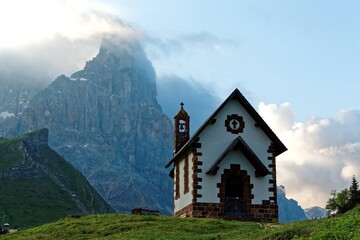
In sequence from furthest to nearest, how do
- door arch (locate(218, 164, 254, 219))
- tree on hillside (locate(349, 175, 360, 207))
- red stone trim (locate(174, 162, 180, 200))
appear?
red stone trim (locate(174, 162, 180, 200)), door arch (locate(218, 164, 254, 219)), tree on hillside (locate(349, 175, 360, 207))

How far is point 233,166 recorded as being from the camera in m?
43.0

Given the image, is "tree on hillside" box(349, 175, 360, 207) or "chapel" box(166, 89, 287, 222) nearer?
"tree on hillside" box(349, 175, 360, 207)

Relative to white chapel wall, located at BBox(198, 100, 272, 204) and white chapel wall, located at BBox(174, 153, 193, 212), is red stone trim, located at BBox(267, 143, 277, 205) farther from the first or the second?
white chapel wall, located at BBox(174, 153, 193, 212)

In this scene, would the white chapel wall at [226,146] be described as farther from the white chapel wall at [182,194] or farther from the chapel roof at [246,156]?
the white chapel wall at [182,194]

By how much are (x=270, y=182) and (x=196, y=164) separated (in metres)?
5.95

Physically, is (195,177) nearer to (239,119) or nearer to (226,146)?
(226,146)

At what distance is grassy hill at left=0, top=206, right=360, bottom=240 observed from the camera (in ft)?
82.6

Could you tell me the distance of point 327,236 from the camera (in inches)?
872

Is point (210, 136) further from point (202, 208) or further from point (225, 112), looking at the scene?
point (202, 208)

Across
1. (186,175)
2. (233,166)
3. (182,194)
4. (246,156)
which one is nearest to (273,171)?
(246,156)

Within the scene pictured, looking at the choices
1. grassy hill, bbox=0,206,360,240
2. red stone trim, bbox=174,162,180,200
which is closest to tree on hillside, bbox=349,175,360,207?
grassy hill, bbox=0,206,360,240

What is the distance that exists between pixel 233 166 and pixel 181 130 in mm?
9588

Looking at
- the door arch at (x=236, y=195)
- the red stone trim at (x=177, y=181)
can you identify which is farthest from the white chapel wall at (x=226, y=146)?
the red stone trim at (x=177, y=181)

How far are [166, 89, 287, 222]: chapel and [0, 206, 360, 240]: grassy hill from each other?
7.40 m
